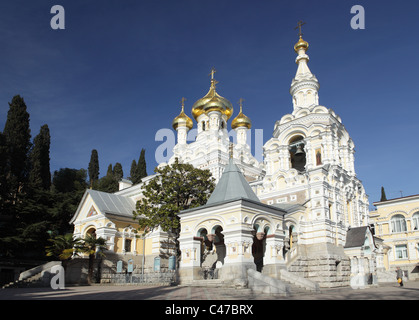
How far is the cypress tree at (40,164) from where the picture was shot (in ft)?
115

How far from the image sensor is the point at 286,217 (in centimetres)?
2212

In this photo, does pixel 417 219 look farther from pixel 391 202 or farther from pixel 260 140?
pixel 260 140

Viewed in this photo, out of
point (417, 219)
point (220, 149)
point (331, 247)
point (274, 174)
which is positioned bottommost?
point (331, 247)

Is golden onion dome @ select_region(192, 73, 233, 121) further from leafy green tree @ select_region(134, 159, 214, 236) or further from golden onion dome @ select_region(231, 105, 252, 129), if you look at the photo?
leafy green tree @ select_region(134, 159, 214, 236)

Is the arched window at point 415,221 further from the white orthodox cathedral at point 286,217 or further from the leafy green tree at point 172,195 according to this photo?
the leafy green tree at point 172,195

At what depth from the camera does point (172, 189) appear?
23891 millimetres

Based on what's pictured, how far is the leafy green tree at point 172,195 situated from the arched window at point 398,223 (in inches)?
846

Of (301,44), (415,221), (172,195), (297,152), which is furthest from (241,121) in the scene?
(172,195)

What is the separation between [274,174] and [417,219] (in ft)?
57.2

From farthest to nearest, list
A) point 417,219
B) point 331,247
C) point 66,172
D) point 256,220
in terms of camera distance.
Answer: point 66,172 → point 417,219 → point 331,247 → point 256,220

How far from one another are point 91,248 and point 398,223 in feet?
94.6

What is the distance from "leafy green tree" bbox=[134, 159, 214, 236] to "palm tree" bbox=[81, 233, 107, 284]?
9.63 feet

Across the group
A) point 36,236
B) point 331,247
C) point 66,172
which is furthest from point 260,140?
point 66,172

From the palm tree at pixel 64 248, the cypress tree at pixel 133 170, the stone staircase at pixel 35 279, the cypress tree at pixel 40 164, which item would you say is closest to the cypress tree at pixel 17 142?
the cypress tree at pixel 40 164
